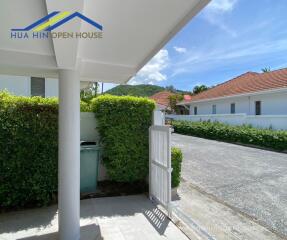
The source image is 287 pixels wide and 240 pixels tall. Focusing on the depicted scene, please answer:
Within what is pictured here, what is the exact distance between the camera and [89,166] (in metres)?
5.47

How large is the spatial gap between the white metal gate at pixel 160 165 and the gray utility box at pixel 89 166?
1.26 m

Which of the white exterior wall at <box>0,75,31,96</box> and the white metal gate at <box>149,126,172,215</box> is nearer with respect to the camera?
the white metal gate at <box>149,126,172,215</box>

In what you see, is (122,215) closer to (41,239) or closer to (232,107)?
(41,239)

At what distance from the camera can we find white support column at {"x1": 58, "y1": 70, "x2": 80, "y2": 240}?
10.8 ft

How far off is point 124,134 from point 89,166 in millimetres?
1074

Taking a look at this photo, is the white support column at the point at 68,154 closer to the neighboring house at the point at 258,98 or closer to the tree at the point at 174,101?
the neighboring house at the point at 258,98

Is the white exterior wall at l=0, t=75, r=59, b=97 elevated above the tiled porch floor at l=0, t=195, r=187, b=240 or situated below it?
above

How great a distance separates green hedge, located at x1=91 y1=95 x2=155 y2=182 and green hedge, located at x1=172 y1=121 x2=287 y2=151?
9.93 meters

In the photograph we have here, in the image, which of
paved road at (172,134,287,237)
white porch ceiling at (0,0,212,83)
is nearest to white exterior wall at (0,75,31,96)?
paved road at (172,134,287,237)

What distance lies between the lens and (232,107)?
73.8 feet

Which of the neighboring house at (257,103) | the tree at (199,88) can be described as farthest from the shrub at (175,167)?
the tree at (199,88)

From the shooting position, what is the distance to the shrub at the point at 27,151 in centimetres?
434

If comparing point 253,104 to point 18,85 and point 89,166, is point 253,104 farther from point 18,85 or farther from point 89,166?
point 89,166

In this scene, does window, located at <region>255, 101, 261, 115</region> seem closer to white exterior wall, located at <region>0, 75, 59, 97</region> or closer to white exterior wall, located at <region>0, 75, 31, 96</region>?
white exterior wall, located at <region>0, 75, 59, 97</region>
